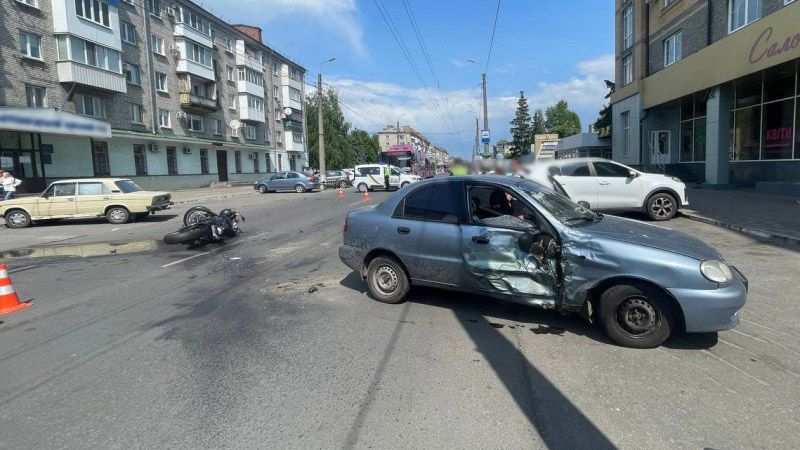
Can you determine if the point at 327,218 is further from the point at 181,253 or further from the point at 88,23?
the point at 88,23

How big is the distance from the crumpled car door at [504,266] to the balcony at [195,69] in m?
40.7

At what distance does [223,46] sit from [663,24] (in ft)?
125

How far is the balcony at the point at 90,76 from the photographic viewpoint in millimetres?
27688

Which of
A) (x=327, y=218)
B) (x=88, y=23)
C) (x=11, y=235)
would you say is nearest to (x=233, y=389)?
(x=327, y=218)

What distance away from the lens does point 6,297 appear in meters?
6.31

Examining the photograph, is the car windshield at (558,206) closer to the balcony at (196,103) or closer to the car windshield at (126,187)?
the car windshield at (126,187)

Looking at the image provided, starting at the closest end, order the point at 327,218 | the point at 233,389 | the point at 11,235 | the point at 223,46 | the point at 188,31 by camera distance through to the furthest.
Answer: the point at 233,389 → the point at 11,235 → the point at 327,218 → the point at 188,31 → the point at 223,46

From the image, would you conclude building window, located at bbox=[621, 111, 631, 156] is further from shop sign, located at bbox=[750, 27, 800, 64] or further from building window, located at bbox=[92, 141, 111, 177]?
building window, located at bbox=[92, 141, 111, 177]

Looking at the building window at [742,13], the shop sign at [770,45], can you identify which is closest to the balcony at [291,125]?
the building window at [742,13]

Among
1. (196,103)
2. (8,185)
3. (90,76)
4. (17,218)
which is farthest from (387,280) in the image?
(196,103)

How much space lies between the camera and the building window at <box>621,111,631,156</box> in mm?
29781

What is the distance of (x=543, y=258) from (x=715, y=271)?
142 centimetres

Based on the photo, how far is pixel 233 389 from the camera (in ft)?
12.6

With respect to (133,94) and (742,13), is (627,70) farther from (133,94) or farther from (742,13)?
(133,94)
